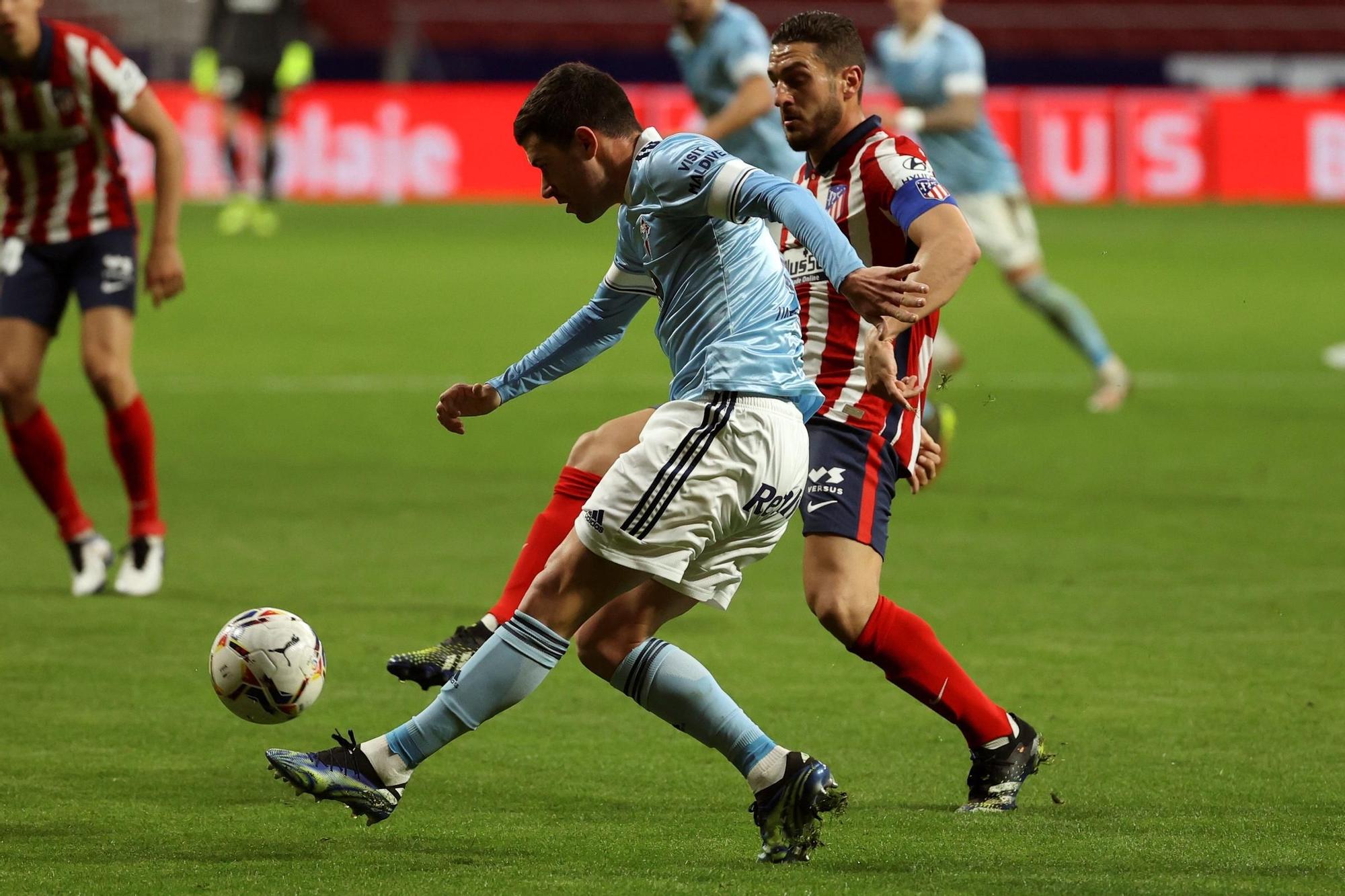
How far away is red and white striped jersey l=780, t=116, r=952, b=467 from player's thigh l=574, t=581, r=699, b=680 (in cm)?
74

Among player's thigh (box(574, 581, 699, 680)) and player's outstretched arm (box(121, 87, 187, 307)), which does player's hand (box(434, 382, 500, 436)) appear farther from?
player's outstretched arm (box(121, 87, 187, 307))

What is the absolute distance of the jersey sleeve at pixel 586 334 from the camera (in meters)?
4.56

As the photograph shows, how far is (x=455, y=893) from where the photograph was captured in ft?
12.9

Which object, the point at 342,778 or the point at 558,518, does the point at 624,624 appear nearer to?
the point at 342,778

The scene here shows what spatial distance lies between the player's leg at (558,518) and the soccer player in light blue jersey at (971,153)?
609 cm

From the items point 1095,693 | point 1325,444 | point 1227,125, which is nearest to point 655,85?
point 1227,125

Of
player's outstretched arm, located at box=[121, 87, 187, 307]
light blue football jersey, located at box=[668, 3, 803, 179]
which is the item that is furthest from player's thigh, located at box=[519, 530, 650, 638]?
light blue football jersey, located at box=[668, 3, 803, 179]

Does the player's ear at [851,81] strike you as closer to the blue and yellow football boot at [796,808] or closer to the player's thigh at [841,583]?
the player's thigh at [841,583]

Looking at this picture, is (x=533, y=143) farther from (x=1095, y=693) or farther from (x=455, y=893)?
(x=1095, y=693)

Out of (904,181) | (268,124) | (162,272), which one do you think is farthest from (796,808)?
(268,124)

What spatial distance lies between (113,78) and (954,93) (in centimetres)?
561

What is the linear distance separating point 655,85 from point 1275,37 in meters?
10.4

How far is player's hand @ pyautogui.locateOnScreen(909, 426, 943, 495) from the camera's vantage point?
4.91m

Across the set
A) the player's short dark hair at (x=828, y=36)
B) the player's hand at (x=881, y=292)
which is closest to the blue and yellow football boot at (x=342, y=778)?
the player's hand at (x=881, y=292)
